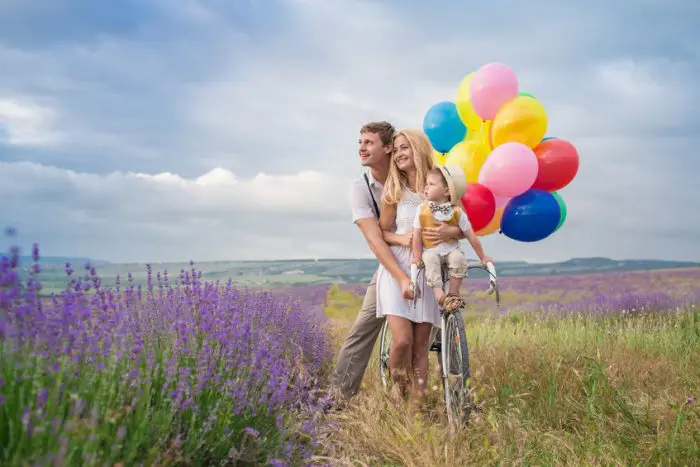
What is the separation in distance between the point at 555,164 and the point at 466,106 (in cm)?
109

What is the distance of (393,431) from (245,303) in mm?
1395

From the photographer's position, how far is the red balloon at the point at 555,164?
5.91 meters

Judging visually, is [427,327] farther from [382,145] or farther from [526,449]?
[382,145]

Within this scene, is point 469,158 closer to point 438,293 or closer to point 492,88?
point 492,88

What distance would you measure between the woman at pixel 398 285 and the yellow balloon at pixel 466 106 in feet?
9.74

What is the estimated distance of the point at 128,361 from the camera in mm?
2350

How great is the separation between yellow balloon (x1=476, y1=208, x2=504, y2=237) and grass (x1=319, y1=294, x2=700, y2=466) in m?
1.17

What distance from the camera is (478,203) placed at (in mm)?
5629

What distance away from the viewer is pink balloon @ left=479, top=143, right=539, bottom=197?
18.0 feet

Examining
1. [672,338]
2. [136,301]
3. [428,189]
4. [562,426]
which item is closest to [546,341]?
[672,338]

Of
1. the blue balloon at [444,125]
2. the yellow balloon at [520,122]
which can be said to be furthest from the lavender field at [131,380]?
the blue balloon at [444,125]

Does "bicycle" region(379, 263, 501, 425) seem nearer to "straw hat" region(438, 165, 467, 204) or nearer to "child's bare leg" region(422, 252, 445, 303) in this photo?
"child's bare leg" region(422, 252, 445, 303)

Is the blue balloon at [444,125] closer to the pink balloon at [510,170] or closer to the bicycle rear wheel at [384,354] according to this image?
the pink balloon at [510,170]

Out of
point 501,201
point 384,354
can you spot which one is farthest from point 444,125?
point 384,354
